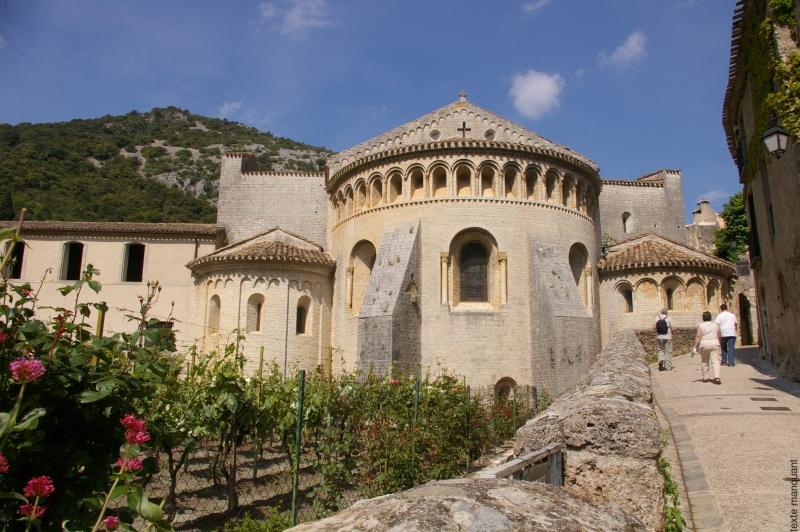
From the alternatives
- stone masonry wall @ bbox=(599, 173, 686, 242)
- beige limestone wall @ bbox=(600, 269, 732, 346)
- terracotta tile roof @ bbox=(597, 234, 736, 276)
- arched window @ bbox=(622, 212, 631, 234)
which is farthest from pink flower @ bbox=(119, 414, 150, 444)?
arched window @ bbox=(622, 212, 631, 234)

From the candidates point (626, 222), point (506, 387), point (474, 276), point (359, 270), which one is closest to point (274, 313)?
point (359, 270)

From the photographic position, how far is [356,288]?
72.7ft

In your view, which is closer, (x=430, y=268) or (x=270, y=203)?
(x=430, y=268)

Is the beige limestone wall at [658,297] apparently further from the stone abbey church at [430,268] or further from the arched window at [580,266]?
the arched window at [580,266]

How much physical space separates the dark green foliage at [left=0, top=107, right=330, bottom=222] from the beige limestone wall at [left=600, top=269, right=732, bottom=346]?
37.6 m

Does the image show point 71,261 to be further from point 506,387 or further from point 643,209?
point 643,209

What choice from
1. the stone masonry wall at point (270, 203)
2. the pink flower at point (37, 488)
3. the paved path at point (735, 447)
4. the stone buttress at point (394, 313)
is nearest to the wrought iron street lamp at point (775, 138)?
the paved path at point (735, 447)

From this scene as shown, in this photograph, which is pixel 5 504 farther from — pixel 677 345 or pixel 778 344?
pixel 677 345

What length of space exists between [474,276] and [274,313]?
24.3ft

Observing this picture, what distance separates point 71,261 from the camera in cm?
2591

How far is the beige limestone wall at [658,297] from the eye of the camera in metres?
22.9

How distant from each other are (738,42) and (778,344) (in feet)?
29.6

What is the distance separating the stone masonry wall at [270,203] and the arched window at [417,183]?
24.2ft

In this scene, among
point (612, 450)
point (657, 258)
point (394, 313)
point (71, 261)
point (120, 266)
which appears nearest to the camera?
point (612, 450)
